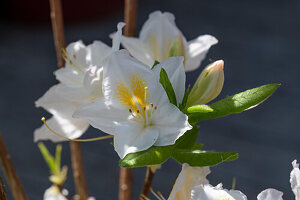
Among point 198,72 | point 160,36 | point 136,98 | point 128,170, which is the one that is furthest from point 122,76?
point 198,72

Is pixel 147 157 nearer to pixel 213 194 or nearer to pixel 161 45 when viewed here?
pixel 213 194

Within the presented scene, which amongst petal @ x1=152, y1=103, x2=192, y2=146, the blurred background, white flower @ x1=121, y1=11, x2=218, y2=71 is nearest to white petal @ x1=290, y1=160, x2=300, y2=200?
petal @ x1=152, y1=103, x2=192, y2=146

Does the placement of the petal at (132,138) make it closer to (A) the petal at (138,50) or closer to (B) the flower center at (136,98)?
(B) the flower center at (136,98)

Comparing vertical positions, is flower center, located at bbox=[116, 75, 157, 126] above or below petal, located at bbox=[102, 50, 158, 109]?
below

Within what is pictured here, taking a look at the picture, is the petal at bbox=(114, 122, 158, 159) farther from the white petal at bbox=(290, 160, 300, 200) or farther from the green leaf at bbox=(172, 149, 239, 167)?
the white petal at bbox=(290, 160, 300, 200)

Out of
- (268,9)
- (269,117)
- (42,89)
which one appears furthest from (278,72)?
(42,89)
